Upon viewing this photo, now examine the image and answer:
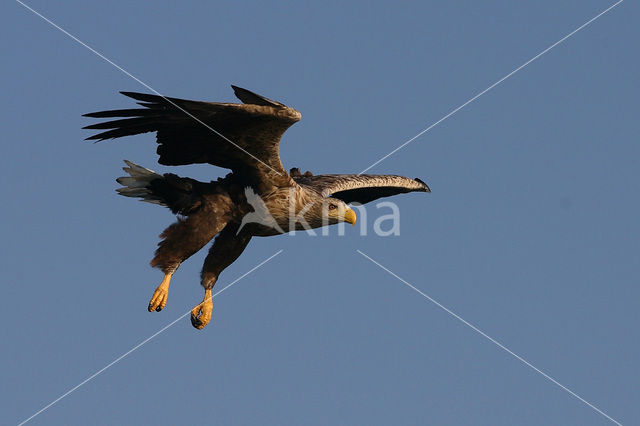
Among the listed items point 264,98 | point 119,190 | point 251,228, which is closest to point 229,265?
point 251,228

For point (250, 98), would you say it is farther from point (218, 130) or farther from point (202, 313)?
point (202, 313)

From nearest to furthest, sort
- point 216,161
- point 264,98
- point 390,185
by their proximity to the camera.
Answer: point 264,98, point 216,161, point 390,185

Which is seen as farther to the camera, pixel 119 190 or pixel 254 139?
pixel 119 190

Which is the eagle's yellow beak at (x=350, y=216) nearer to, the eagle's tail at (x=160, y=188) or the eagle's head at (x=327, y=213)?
the eagle's head at (x=327, y=213)

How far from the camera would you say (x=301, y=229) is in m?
15.0

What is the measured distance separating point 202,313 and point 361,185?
9.21 ft

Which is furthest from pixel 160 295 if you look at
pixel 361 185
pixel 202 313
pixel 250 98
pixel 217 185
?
pixel 361 185

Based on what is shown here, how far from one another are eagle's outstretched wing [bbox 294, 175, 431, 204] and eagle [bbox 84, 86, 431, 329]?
0.17m

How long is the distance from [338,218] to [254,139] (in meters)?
1.79

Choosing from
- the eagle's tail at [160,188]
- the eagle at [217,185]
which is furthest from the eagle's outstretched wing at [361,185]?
the eagle's tail at [160,188]

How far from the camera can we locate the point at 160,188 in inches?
577

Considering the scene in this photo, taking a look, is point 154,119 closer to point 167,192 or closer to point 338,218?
point 167,192

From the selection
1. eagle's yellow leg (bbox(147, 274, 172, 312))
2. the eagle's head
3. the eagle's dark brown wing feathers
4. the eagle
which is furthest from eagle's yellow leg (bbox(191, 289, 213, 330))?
the eagle's dark brown wing feathers

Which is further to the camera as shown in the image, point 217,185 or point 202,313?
point 202,313
